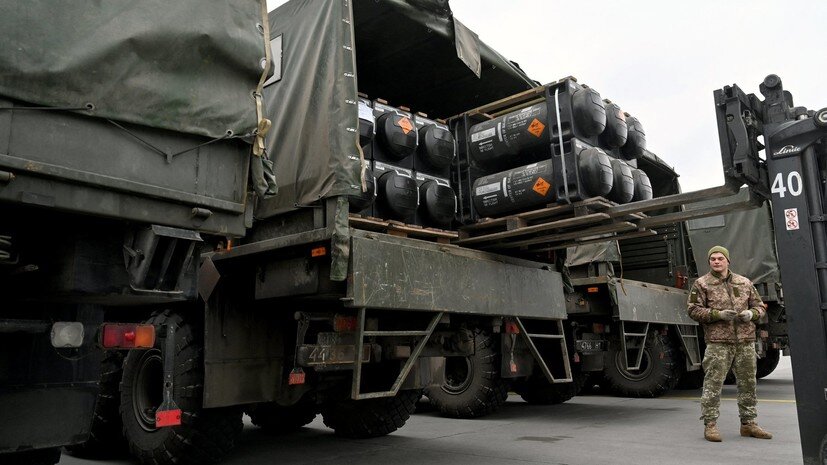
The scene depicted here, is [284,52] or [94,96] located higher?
[284,52]

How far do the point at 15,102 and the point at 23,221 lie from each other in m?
0.57

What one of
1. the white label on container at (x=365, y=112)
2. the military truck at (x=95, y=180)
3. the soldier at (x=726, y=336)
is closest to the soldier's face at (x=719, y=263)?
the soldier at (x=726, y=336)

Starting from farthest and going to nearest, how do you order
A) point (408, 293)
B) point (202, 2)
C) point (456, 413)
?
1. point (456, 413)
2. point (408, 293)
3. point (202, 2)

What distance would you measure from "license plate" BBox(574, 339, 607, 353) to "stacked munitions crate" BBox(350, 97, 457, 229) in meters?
3.46

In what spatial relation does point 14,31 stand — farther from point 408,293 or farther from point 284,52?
point 408,293

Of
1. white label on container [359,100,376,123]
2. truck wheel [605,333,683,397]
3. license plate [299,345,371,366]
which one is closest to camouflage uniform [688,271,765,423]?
truck wheel [605,333,683,397]

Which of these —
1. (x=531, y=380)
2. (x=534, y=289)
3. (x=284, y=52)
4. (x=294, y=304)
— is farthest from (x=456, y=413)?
(x=284, y=52)

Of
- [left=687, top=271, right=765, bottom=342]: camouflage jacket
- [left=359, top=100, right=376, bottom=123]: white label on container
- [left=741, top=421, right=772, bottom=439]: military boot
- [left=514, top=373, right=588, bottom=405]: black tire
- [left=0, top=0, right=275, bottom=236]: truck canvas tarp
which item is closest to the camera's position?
[left=0, top=0, right=275, bottom=236]: truck canvas tarp

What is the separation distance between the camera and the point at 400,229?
4.72 metres

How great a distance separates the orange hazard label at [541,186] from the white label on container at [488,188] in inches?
14.8

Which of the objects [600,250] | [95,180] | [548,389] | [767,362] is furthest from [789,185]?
[767,362]

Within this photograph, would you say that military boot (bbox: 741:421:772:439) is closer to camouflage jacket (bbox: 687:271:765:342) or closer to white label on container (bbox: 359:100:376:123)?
camouflage jacket (bbox: 687:271:765:342)

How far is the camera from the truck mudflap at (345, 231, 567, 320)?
4000 mm

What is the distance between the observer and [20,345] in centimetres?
271
